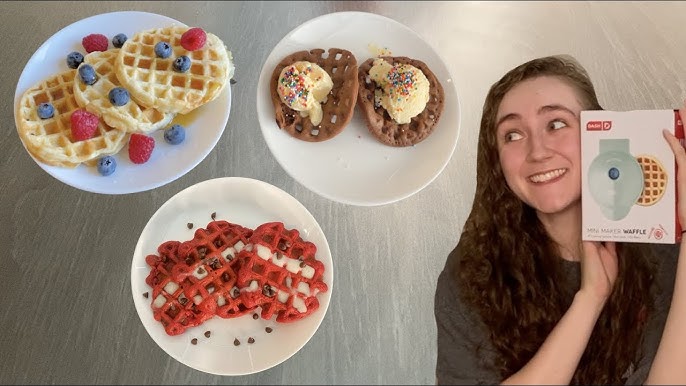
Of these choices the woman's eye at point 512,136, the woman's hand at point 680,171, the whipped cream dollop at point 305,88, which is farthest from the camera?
the whipped cream dollop at point 305,88

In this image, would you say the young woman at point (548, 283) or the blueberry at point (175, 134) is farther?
the blueberry at point (175, 134)

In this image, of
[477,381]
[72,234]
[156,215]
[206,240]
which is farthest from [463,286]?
[72,234]

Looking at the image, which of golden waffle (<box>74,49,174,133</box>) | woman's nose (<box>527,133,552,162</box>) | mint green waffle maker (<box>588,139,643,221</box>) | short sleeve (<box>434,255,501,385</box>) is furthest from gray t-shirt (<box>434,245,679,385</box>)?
golden waffle (<box>74,49,174,133</box>)

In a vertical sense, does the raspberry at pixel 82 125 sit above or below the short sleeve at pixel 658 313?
below

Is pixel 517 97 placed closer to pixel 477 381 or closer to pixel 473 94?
pixel 473 94

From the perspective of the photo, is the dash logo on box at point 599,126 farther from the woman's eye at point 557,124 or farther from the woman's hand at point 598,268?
the woman's hand at point 598,268

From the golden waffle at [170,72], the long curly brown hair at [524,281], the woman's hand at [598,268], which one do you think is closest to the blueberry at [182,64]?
the golden waffle at [170,72]
